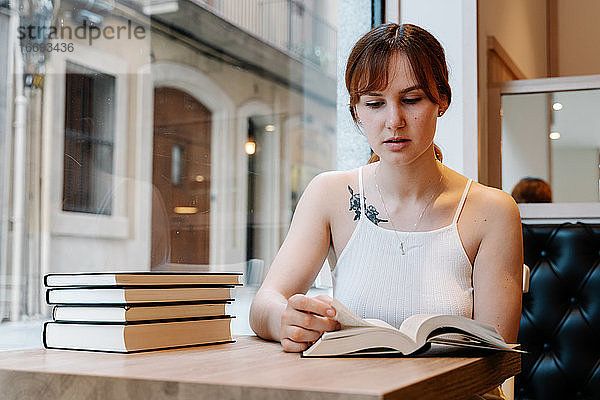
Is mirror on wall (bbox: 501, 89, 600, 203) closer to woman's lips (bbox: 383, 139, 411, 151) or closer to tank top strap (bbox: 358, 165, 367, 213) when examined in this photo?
tank top strap (bbox: 358, 165, 367, 213)

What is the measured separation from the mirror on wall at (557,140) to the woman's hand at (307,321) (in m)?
1.62

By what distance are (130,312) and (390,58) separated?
0.72 meters

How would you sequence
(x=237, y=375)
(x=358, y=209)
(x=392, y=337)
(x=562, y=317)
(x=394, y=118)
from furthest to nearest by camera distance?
(x=562, y=317), (x=358, y=209), (x=394, y=118), (x=392, y=337), (x=237, y=375)

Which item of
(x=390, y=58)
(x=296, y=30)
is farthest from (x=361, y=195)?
(x=296, y=30)

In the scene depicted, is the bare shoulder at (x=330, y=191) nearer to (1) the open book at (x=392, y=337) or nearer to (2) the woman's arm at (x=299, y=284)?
(2) the woman's arm at (x=299, y=284)

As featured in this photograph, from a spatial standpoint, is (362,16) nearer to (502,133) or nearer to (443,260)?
(502,133)

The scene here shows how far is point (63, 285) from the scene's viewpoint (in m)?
1.13

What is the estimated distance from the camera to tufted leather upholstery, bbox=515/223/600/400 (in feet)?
6.70

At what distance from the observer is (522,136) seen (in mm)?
2516

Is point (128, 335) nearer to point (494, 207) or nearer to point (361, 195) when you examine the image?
point (361, 195)

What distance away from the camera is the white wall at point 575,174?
2469 millimetres

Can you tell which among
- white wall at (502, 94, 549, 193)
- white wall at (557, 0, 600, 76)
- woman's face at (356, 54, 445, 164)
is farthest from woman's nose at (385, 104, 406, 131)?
white wall at (557, 0, 600, 76)

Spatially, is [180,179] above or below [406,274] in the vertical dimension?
above

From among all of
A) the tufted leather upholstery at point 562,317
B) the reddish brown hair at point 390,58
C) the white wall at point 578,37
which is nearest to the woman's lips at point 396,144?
the reddish brown hair at point 390,58
